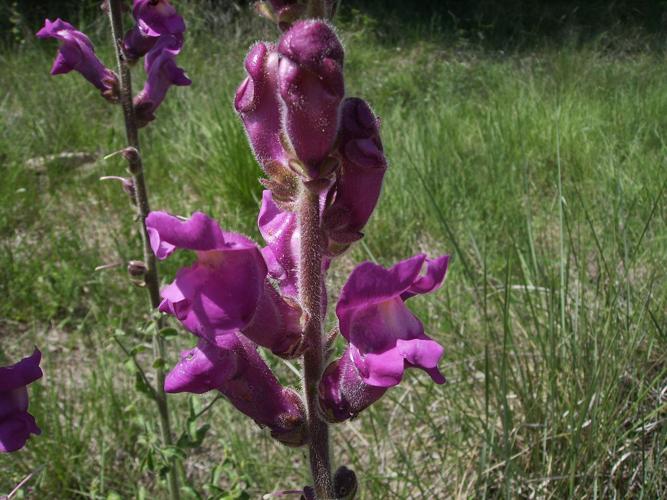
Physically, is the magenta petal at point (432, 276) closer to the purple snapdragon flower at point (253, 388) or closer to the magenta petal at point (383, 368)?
the magenta petal at point (383, 368)

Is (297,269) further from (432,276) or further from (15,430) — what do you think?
(15,430)

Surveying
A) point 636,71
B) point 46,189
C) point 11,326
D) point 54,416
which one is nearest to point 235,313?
point 54,416

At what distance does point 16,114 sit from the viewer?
457 cm

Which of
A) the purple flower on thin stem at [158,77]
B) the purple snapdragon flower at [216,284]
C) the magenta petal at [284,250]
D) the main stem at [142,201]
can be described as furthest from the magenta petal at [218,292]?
the purple flower on thin stem at [158,77]

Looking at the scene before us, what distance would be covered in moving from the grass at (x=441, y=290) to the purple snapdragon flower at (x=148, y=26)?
0.68 m

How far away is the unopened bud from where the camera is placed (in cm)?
167

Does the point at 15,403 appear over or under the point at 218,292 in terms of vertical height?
under

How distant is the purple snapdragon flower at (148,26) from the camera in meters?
1.70

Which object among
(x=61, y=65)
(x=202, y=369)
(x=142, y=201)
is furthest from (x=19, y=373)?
(x=61, y=65)

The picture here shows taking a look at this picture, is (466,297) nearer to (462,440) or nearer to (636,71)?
(462,440)

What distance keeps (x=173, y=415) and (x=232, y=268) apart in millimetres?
1547

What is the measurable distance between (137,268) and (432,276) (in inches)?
38.0

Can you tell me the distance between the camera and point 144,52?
1.72 m

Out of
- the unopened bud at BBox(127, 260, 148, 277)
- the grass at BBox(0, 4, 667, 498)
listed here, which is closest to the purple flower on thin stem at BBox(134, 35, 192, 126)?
the unopened bud at BBox(127, 260, 148, 277)
